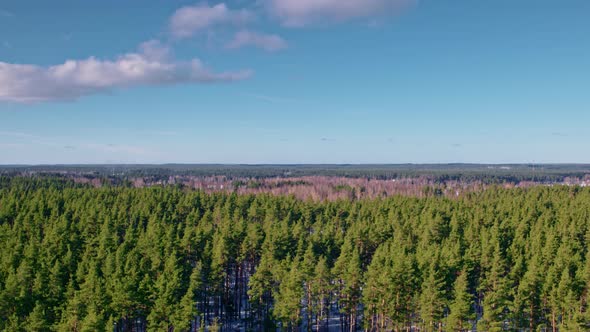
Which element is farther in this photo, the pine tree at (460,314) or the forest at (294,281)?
the forest at (294,281)

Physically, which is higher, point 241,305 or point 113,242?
point 113,242

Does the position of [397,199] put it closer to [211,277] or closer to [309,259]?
[309,259]

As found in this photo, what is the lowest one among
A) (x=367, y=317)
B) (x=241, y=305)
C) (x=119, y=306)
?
(x=241, y=305)

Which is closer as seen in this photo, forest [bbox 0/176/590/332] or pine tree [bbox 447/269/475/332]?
pine tree [bbox 447/269/475/332]

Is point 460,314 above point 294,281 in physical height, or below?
below

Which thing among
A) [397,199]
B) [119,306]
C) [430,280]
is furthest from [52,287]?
[397,199]

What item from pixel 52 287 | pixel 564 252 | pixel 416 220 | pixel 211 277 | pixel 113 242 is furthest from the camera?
pixel 416 220

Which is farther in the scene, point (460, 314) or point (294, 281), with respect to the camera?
point (294, 281)

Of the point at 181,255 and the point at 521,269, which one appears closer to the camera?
the point at 521,269

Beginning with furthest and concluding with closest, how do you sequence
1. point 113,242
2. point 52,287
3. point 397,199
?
1. point 397,199
2. point 113,242
3. point 52,287
